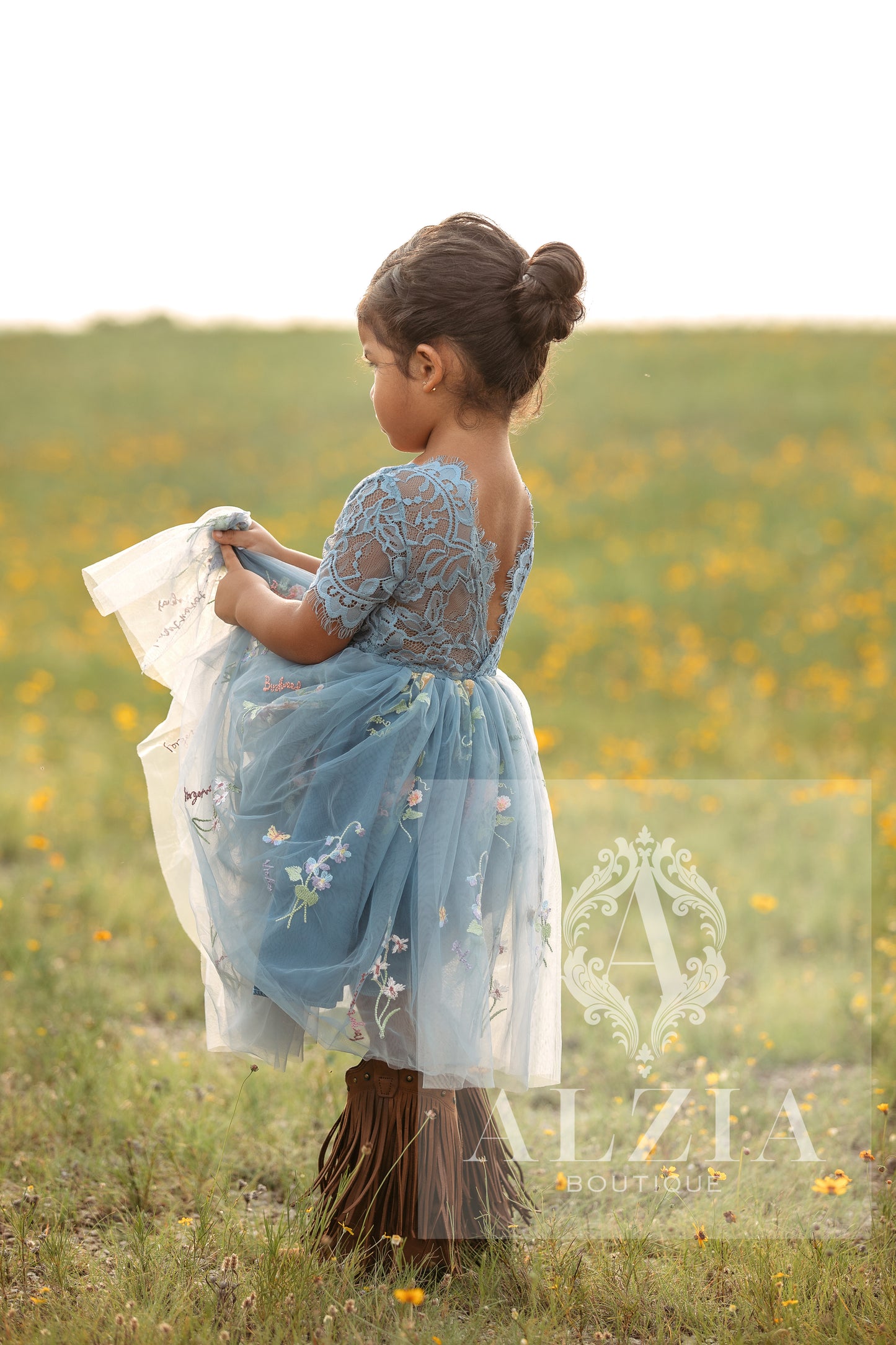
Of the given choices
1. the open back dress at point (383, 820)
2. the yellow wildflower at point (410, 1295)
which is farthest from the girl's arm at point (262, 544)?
the yellow wildflower at point (410, 1295)

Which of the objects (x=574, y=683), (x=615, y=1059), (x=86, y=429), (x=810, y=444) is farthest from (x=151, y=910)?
(x=86, y=429)

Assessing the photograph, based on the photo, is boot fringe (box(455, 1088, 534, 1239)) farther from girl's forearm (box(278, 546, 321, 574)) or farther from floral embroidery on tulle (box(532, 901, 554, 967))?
girl's forearm (box(278, 546, 321, 574))

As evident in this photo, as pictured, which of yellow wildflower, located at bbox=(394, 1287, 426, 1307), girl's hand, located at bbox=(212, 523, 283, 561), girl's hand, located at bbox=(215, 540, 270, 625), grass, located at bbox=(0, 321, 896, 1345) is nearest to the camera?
yellow wildflower, located at bbox=(394, 1287, 426, 1307)

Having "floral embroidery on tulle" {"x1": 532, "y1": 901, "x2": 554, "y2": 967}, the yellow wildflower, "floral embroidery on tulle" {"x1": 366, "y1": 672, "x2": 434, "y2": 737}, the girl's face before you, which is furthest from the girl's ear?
the yellow wildflower

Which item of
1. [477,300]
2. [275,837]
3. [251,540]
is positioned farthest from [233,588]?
[477,300]

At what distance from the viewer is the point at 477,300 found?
221 centimetres

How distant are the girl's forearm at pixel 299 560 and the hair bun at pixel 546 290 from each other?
0.68 m

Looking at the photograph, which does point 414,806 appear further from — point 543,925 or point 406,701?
point 543,925

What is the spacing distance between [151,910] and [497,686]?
8.32 ft

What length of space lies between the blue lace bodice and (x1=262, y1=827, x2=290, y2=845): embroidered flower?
1.31ft

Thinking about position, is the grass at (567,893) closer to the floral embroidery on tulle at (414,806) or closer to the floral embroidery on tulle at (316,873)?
the floral embroidery on tulle at (316,873)

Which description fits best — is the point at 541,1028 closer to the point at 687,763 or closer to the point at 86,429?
the point at 687,763

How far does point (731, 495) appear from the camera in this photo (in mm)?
11992

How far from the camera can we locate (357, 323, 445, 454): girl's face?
2248 mm
